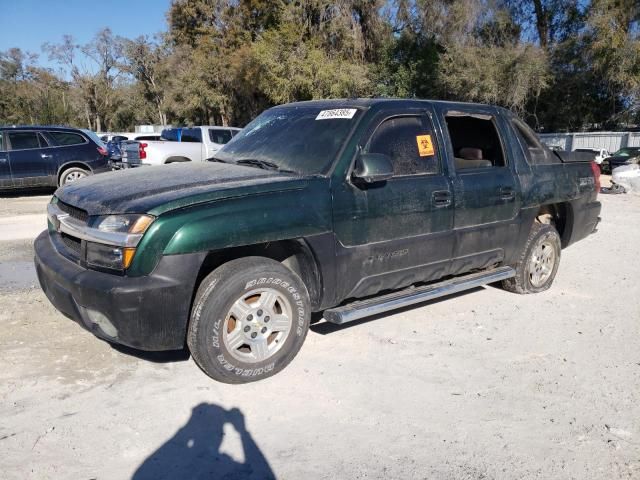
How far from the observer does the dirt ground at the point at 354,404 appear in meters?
2.85

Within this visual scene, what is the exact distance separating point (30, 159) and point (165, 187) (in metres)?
10.8

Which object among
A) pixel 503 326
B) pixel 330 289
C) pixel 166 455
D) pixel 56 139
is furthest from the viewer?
pixel 56 139

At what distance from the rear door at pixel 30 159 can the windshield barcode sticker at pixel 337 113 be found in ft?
34.3

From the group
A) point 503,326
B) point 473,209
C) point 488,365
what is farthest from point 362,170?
point 503,326

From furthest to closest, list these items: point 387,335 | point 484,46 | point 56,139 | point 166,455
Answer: point 484,46, point 56,139, point 387,335, point 166,455

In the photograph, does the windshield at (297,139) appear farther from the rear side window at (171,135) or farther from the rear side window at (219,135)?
the rear side window at (171,135)

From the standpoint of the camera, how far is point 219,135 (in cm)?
1627

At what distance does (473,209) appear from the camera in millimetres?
4707

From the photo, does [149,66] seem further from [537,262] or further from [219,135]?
[537,262]

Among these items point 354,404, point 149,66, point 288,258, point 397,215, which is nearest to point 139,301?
point 288,258

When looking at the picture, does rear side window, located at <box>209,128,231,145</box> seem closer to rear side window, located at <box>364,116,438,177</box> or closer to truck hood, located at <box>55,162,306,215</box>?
truck hood, located at <box>55,162,306,215</box>

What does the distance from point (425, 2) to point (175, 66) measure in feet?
71.2

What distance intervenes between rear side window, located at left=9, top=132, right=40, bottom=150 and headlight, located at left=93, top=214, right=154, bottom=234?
36.0 feet

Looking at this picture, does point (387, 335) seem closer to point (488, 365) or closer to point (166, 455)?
point (488, 365)
